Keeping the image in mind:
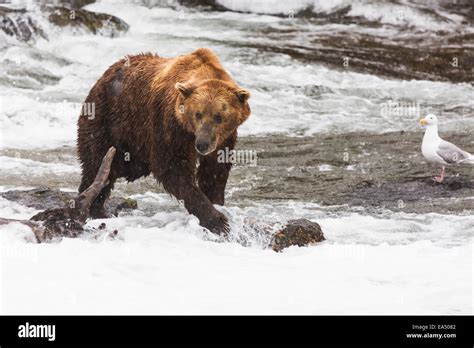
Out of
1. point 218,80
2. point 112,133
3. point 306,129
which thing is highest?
point 218,80

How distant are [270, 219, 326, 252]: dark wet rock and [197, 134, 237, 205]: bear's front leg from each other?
75 centimetres

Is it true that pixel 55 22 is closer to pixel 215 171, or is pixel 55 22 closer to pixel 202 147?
pixel 215 171

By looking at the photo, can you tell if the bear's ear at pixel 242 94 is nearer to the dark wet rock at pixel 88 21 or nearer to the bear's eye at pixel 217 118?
the bear's eye at pixel 217 118

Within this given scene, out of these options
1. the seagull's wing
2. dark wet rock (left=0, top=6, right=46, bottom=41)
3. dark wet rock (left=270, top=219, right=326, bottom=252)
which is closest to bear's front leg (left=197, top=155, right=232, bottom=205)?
dark wet rock (left=270, top=219, right=326, bottom=252)

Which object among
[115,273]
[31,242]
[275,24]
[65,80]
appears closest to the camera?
[115,273]

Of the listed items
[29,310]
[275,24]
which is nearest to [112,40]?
[275,24]

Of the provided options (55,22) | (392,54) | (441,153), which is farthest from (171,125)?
(392,54)

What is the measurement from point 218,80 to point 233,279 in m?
1.96

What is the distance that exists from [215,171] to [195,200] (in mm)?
424

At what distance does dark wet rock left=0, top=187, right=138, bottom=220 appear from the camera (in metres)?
8.62

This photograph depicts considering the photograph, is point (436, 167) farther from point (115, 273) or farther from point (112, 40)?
point (112, 40)

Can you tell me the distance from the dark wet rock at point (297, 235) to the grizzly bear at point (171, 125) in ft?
1.49

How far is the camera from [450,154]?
10836 mm

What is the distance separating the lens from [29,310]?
17.0ft
